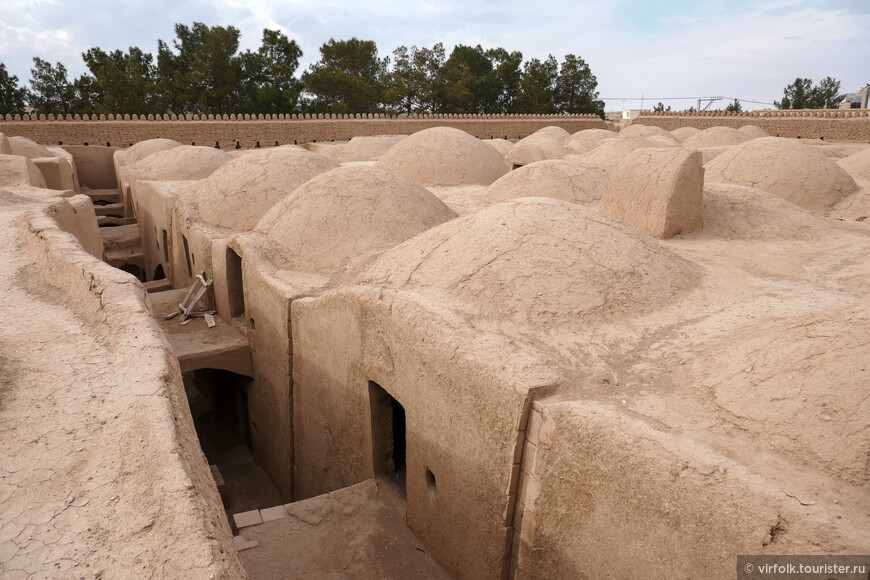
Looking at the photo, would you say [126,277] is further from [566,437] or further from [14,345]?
[566,437]

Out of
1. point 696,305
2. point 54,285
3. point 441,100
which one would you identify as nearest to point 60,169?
point 54,285

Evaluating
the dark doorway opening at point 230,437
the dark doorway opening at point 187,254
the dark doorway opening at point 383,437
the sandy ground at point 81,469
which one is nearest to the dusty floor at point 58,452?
the sandy ground at point 81,469

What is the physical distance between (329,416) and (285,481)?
212 cm

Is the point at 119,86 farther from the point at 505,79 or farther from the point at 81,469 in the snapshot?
the point at 81,469

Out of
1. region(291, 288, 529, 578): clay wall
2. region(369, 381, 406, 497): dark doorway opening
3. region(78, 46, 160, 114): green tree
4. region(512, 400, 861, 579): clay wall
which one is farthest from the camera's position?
region(78, 46, 160, 114): green tree

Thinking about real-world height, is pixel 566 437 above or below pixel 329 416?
above

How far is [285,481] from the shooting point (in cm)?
779

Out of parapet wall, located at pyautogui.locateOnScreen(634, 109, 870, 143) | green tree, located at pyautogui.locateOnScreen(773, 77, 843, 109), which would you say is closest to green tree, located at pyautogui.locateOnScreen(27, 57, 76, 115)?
parapet wall, located at pyautogui.locateOnScreen(634, 109, 870, 143)

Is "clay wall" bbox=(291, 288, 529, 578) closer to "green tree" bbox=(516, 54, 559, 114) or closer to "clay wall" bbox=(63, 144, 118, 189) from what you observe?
"clay wall" bbox=(63, 144, 118, 189)

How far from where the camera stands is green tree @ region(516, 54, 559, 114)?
123 ft

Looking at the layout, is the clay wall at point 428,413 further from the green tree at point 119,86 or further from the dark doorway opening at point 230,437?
the green tree at point 119,86

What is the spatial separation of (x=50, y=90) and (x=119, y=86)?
26.0 ft

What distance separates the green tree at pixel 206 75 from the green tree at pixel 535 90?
1772 centimetres

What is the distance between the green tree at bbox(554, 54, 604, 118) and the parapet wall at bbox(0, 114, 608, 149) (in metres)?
16.2
